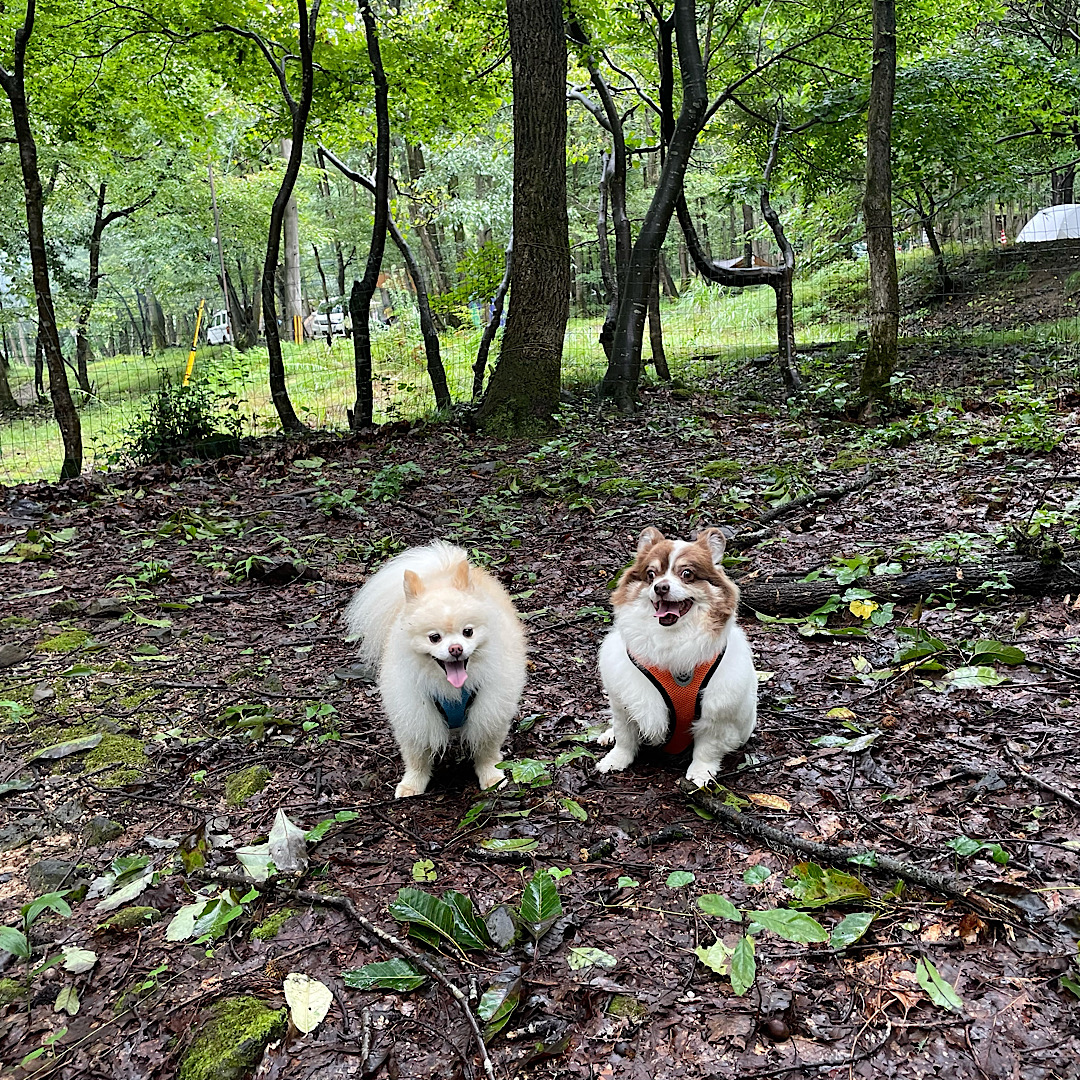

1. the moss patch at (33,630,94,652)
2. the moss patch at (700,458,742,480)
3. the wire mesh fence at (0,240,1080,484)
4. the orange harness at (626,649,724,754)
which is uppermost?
the wire mesh fence at (0,240,1080,484)

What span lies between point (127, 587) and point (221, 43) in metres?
9.42

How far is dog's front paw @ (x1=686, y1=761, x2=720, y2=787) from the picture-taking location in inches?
126

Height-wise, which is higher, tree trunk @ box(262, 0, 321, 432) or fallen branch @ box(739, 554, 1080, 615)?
tree trunk @ box(262, 0, 321, 432)

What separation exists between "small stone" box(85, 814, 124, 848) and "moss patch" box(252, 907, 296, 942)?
0.92m

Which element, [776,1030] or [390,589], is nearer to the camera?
[776,1030]

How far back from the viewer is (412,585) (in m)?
3.23

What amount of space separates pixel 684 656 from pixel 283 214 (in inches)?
404

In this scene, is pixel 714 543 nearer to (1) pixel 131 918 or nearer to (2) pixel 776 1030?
(2) pixel 776 1030

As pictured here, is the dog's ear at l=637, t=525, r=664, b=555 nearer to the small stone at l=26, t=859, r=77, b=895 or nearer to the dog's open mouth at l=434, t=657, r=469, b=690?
the dog's open mouth at l=434, t=657, r=469, b=690

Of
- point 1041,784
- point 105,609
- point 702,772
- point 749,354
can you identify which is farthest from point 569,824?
point 749,354

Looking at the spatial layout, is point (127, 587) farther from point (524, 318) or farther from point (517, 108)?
point (517, 108)

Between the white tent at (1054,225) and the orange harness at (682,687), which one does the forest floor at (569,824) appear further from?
the white tent at (1054,225)

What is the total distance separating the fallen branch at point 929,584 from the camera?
4.30 m

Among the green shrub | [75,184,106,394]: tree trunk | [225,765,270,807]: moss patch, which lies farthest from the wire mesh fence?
[225,765,270,807]: moss patch
